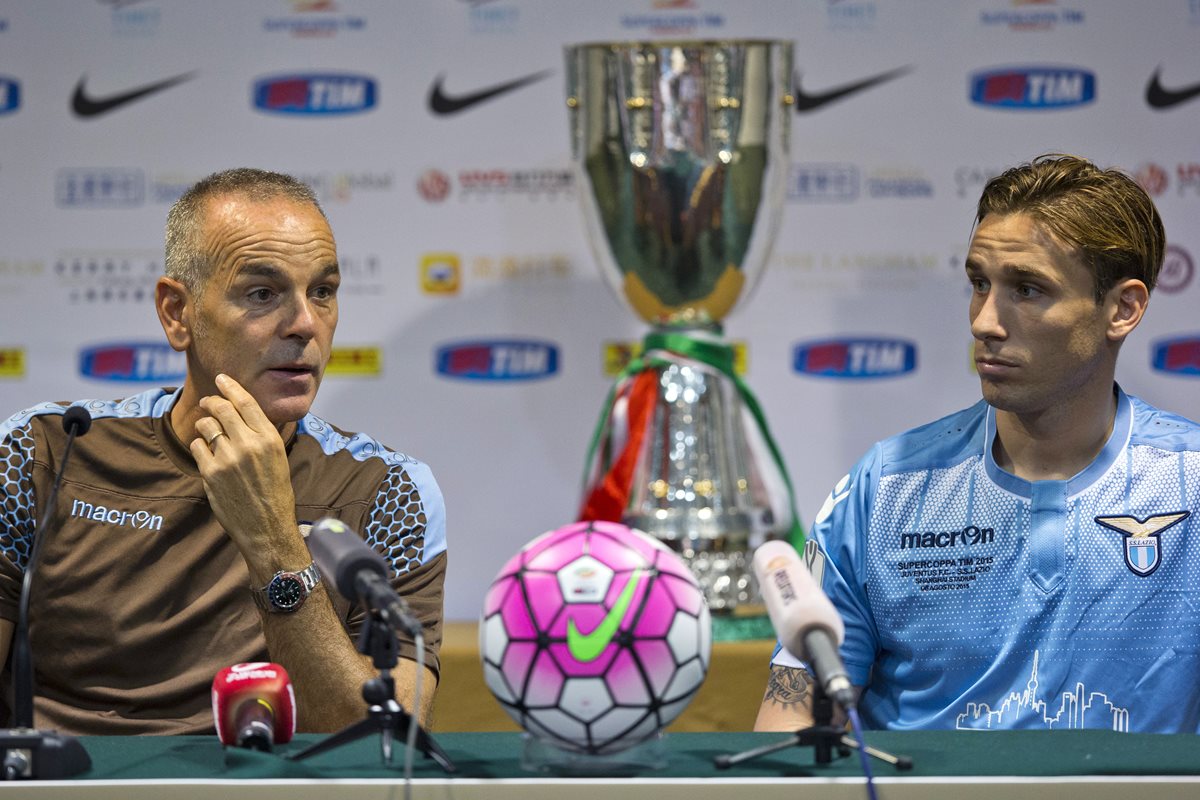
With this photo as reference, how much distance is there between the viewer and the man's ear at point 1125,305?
2039mm

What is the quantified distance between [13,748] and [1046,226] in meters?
1.46

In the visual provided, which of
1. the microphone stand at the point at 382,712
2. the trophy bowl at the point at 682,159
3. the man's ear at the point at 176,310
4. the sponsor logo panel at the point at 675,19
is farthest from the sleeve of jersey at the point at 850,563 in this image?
the sponsor logo panel at the point at 675,19

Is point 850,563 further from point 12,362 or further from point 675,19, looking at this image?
point 12,362

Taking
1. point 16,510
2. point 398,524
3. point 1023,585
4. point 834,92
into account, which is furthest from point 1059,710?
point 834,92

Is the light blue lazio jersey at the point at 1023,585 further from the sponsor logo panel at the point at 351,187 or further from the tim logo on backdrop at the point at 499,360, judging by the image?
the sponsor logo panel at the point at 351,187

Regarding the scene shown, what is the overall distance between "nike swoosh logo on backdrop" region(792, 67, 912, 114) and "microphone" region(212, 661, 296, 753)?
3.12 meters

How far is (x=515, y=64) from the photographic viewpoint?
14.0 feet

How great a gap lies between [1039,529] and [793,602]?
0.82 metres

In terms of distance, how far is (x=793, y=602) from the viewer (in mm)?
1299

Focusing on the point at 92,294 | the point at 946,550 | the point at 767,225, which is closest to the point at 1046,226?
the point at 946,550

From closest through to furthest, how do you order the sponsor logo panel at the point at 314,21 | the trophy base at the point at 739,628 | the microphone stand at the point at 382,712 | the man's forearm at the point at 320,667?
the microphone stand at the point at 382,712
the man's forearm at the point at 320,667
the trophy base at the point at 739,628
the sponsor logo panel at the point at 314,21

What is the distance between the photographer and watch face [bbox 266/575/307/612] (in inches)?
74.5

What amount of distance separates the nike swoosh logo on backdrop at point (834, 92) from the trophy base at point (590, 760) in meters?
3.13

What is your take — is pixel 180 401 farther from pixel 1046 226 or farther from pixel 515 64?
pixel 515 64
